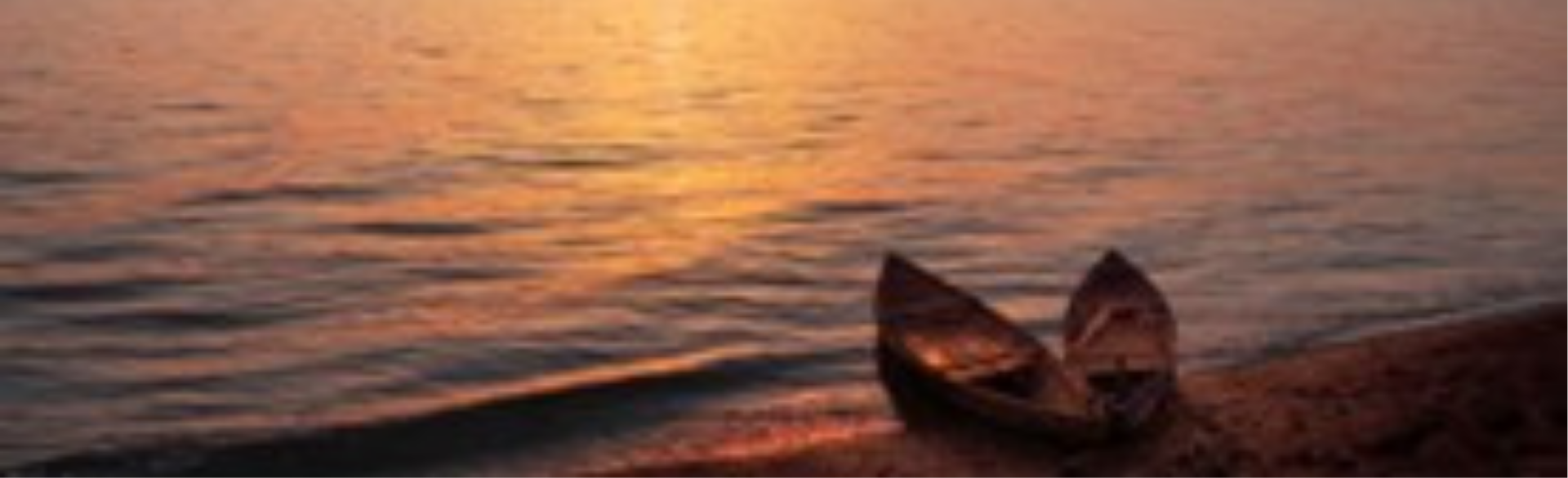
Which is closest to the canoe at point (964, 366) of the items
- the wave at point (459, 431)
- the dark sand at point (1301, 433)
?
the dark sand at point (1301, 433)

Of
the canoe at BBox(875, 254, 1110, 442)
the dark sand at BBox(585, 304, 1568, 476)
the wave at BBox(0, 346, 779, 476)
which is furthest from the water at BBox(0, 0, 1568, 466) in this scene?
the dark sand at BBox(585, 304, 1568, 476)

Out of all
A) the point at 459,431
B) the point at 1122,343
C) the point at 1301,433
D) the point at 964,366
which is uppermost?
the point at 459,431

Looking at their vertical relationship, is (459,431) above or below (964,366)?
above

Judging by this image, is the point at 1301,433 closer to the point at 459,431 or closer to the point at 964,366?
the point at 964,366

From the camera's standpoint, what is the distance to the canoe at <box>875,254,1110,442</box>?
642 inches

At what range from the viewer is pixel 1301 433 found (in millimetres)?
15680

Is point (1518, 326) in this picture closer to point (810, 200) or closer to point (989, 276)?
point (989, 276)

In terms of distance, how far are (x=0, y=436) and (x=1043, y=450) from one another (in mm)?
9173

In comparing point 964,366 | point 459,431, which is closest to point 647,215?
point 459,431

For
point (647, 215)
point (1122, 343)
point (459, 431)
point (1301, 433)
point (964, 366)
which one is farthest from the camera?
point (647, 215)

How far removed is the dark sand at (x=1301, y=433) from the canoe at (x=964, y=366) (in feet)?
0.74

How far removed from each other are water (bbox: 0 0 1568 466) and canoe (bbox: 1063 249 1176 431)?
138cm

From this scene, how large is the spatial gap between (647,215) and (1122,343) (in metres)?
13.6

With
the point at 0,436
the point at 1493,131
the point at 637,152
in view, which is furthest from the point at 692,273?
the point at 1493,131
